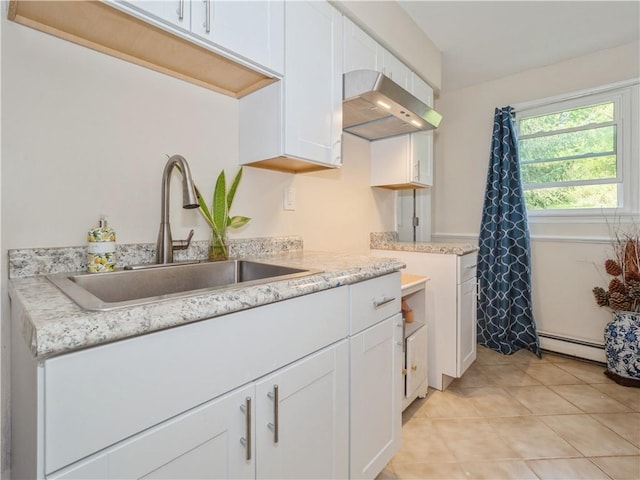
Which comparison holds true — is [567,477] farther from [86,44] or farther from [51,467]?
[86,44]

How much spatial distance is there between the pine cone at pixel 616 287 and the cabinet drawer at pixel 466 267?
2.98ft

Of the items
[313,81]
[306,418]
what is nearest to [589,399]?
[306,418]

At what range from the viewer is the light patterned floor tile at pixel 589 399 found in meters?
1.84

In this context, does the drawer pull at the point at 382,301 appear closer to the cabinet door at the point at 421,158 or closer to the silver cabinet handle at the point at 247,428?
the silver cabinet handle at the point at 247,428

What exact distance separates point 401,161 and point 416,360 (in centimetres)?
128

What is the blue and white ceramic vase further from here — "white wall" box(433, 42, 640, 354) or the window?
the window

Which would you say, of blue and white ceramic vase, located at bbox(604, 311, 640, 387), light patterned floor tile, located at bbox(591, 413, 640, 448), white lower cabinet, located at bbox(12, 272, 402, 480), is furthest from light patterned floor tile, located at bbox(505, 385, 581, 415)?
white lower cabinet, located at bbox(12, 272, 402, 480)

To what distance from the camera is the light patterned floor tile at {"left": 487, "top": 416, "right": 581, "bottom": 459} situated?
1.49m

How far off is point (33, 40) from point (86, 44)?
0.13 m

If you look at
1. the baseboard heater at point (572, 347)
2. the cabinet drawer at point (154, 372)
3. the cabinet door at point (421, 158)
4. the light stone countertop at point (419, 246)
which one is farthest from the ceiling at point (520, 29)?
the baseboard heater at point (572, 347)

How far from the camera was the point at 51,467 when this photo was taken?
1.57ft

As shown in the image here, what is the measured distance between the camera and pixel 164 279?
3.57ft

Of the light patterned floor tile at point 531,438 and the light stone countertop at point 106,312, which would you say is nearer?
the light stone countertop at point 106,312

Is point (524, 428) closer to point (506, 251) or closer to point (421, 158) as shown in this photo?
point (506, 251)
